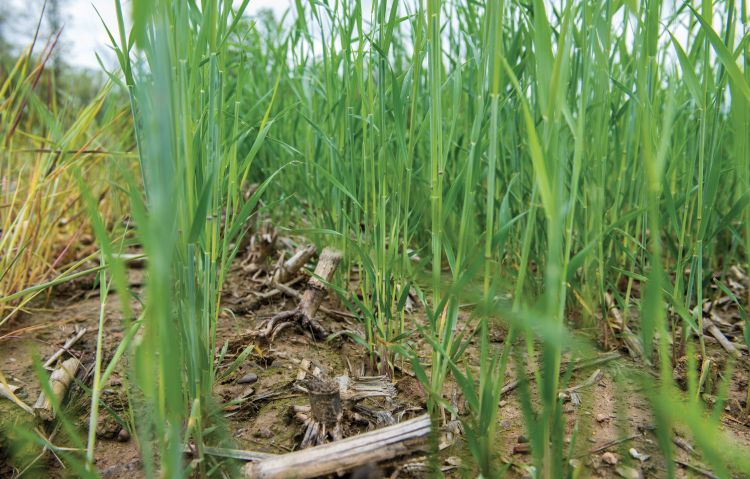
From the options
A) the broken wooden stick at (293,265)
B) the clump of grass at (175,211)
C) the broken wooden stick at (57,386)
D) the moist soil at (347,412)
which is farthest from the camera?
the broken wooden stick at (293,265)

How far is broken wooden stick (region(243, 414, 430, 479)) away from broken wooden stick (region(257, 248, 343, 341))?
0.50 meters

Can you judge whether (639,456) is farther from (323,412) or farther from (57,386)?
(57,386)

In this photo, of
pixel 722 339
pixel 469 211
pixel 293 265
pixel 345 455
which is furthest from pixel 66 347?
pixel 722 339

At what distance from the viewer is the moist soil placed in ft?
2.60

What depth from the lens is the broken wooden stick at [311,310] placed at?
3.99 ft

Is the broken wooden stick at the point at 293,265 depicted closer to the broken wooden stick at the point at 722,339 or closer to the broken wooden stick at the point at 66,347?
the broken wooden stick at the point at 66,347

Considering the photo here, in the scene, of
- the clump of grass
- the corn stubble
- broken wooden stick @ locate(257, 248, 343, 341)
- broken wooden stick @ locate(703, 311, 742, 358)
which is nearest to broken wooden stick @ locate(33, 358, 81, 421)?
the corn stubble

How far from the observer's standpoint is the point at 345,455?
0.69m

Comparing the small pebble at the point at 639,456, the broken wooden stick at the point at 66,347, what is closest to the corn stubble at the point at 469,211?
the small pebble at the point at 639,456

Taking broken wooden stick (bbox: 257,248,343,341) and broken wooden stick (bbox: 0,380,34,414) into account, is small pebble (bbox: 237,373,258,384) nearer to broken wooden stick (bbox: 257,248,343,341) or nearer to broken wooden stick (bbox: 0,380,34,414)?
broken wooden stick (bbox: 257,248,343,341)

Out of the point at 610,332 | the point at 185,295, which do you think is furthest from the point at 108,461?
the point at 610,332

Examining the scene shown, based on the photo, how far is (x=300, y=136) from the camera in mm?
1749

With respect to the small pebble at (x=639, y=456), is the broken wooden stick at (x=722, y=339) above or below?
above

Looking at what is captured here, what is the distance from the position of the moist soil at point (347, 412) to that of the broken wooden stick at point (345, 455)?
0.08ft
